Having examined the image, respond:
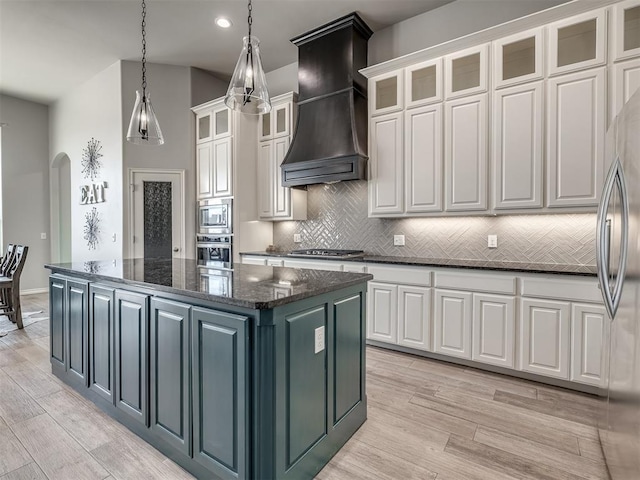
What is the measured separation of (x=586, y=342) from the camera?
2537 mm

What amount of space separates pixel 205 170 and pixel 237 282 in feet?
11.9

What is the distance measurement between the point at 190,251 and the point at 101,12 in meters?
3.06

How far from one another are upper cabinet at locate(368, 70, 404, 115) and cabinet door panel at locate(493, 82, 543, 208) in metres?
0.96

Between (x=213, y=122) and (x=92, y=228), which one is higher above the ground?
(x=213, y=122)

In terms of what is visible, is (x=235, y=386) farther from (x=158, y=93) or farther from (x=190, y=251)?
(x=158, y=93)

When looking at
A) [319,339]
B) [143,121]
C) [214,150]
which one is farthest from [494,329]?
[214,150]

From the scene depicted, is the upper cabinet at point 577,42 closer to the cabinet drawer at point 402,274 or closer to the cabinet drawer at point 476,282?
the cabinet drawer at point 476,282

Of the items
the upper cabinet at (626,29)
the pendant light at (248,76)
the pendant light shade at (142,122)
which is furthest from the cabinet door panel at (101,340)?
the upper cabinet at (626,29)

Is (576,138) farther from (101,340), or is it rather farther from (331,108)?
(101,340)

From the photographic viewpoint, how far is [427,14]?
3.80 metres

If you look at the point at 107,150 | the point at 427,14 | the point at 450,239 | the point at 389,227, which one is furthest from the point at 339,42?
the point at 107,150

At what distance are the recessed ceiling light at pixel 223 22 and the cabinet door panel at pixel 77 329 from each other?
3.26 m

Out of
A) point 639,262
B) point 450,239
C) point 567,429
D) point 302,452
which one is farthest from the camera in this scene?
point 450,239

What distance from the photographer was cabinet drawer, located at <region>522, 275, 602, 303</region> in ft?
8.23
